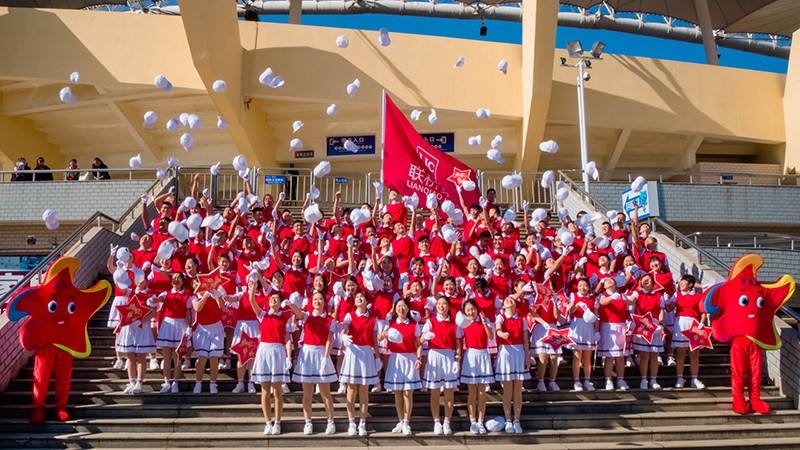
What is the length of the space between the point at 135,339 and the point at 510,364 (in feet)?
14.3

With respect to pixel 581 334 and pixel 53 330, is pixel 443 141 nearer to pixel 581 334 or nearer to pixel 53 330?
pixel 581 334

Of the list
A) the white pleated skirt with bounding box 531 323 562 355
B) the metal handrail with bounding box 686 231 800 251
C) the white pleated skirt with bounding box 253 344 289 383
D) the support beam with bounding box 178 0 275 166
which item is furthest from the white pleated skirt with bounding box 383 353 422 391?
the support beam with bounding box 178 0 275 166

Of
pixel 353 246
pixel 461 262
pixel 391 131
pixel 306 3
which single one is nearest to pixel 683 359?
pixel 461 262

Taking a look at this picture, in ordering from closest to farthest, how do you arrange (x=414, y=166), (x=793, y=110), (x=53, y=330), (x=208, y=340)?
1. (x=53, y=330)
2. (x=208, y=340)
3. (x=414, y=166)
4. (x=793, y=110)

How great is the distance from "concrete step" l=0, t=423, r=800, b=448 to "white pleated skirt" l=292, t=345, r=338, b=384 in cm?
59

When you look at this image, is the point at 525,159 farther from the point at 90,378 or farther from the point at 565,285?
the point at 90,378

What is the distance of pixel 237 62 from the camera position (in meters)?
Answer: 16.8

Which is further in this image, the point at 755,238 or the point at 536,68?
the point at 536,68

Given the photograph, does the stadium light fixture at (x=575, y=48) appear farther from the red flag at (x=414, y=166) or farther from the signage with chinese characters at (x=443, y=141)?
the red flag at (x=414, y=166)

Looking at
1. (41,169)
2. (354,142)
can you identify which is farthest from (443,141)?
(41,169)

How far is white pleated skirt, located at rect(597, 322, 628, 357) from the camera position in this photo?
328 inches

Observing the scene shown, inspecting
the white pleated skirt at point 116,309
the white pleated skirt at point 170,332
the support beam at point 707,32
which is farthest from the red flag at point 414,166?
the support beam at point 707,32

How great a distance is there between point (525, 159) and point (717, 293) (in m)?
9.60

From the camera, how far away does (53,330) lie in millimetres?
7594
